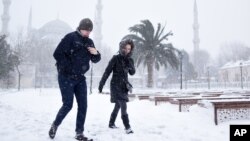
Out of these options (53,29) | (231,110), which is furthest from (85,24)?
(53,29)

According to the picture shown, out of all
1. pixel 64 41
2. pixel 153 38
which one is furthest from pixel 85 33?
pixel 153 38

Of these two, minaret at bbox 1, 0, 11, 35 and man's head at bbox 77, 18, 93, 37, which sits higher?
minaret at bbox 1, 0, 11, 35

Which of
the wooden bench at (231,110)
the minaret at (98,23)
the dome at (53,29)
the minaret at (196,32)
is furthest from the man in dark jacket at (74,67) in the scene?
the dome at (53,29)

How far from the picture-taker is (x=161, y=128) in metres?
4.79

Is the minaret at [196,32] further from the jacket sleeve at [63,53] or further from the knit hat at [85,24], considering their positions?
the jacket sleeve at [63,53]

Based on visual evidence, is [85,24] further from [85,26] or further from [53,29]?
[53,29]

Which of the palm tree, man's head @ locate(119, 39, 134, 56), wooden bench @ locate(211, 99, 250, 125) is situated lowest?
wooden bench @ locate(211, 99, 250, 125)

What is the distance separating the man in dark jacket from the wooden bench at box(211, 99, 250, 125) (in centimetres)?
270

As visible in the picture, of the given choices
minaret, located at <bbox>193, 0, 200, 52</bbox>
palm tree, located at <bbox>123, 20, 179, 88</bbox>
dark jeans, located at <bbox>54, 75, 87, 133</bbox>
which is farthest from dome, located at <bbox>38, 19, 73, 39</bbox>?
dark jeans, located at <bbox>54, 75, 87, 133</bbox>

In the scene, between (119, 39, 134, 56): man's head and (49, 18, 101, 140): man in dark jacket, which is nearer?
(49, 18, 101, 140): man in dark jacket

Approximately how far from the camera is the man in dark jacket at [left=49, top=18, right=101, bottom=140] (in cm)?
364

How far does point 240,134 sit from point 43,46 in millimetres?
55335

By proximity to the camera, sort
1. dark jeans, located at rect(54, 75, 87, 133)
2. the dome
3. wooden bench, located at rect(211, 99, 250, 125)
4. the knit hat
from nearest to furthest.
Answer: dark jeans, located at rect(54, 75, 87, 133)
the knit hat
wooden bench, located at rect(211, 99, 250, 125)
the dome

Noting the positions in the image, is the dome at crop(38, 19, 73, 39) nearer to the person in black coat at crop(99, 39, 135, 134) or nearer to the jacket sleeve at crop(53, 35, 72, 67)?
the person in black coat at crop(99, 39, 135, 134)
